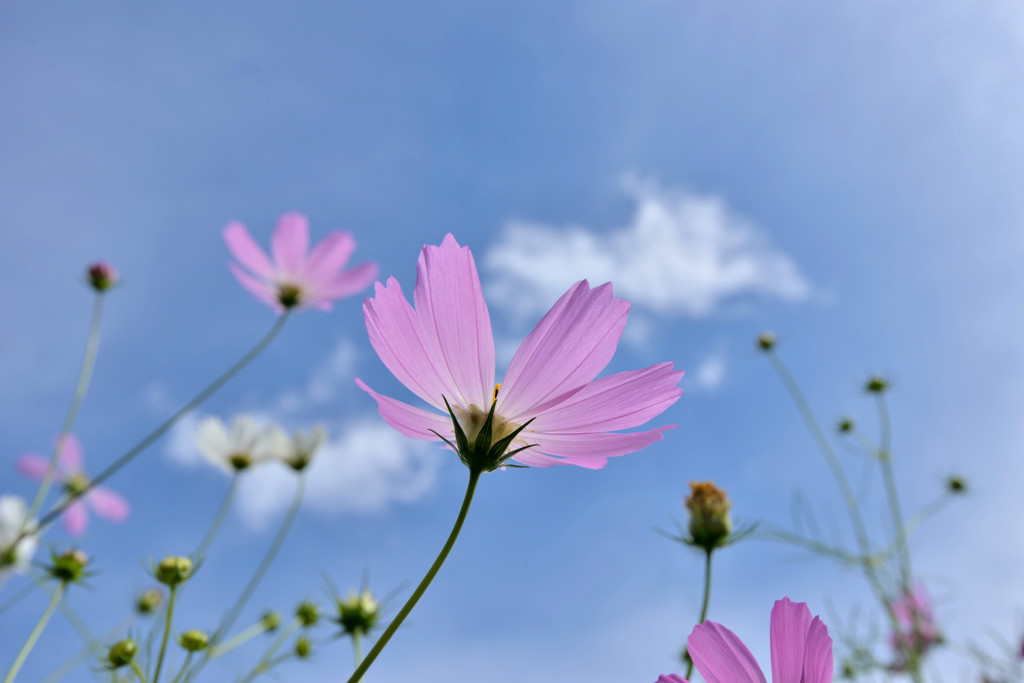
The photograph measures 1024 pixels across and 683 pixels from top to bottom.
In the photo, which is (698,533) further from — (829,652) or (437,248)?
(437,248)

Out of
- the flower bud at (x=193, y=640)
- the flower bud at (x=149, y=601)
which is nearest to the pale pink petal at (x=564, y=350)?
the flower bud at (x=193, y=640)

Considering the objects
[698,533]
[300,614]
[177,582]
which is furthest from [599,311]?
[300,614]

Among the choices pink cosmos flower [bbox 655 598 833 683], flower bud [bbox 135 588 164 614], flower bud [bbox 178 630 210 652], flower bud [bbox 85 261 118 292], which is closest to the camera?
pink cosmos flower [bbox 655 598 833 683]

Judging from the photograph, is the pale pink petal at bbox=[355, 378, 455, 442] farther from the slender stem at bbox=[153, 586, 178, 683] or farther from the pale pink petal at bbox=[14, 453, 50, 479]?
the pale pink petal at bbox=[14, 453, 50, 479]

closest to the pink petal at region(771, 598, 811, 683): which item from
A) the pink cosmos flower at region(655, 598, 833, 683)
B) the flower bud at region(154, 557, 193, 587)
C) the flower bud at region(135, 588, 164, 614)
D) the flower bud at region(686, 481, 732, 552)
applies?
the pink cosmos flower at region(655, 598, 833, 683)

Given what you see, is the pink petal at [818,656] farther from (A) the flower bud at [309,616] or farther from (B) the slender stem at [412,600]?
(A) the flower bud at [309,616]
